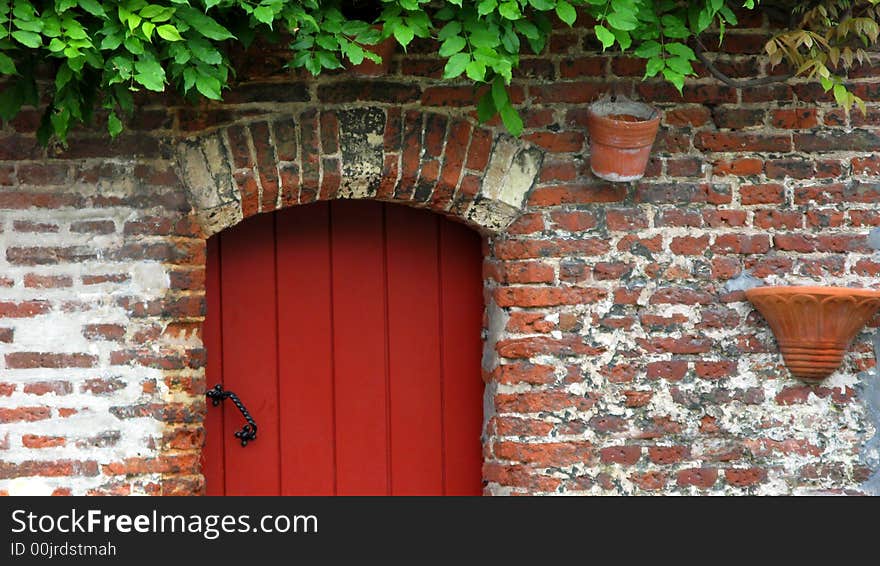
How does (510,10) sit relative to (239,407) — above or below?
above

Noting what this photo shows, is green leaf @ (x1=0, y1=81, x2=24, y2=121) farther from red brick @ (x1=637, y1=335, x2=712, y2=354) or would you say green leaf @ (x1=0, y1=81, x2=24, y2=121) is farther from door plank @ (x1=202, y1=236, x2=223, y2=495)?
red brick @ (x1=637, y1=335, x2=712, y2=354)

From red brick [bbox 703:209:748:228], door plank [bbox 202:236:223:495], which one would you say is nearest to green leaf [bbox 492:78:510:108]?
red brick [bbox 703:209:748:228]

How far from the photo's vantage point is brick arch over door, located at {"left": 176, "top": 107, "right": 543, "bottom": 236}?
12.9ft

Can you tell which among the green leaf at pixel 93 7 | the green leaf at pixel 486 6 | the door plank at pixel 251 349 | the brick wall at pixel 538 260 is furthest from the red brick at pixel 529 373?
the green leaf at pixel 93 7

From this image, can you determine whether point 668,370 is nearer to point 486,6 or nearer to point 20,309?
point 486,6

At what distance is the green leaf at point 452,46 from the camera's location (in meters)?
3.49

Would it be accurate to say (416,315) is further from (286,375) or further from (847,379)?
(847,379)

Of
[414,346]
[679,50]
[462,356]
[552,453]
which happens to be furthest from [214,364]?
[679,50]

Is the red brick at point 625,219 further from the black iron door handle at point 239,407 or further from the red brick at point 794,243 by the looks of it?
the black iron door handle at point 239,407

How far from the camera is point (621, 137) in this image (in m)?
3.89

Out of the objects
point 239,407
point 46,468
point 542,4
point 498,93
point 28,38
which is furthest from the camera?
point 239,407

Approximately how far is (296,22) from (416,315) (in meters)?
1.23

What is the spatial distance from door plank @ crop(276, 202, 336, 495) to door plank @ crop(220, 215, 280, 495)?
0.04 metres

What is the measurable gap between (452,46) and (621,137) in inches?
27.1
